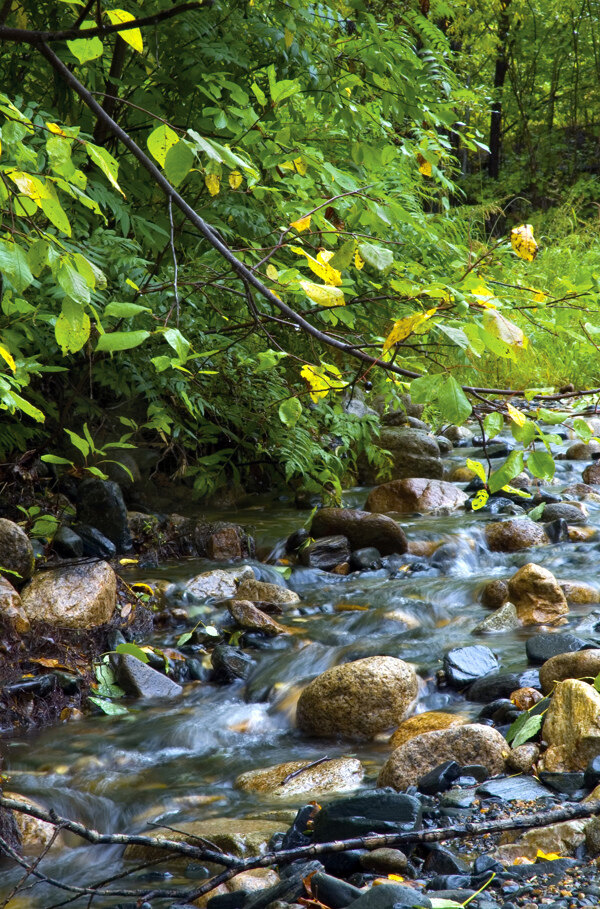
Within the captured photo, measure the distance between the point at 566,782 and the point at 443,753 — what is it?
0.41 meters

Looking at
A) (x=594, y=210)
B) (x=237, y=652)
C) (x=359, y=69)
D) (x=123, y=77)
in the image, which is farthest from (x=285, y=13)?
(x=594, y=210)

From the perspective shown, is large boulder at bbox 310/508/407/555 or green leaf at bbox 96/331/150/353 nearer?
green leaf at bbox 96/331/150/353

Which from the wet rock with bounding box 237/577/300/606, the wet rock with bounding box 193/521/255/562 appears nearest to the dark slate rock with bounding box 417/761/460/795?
the wet rock with bounding box 237/577/300/606

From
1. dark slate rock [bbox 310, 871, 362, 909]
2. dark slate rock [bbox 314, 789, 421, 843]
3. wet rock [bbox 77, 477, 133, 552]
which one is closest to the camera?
dark slate rock [bbox 310, 871, 362, 909]

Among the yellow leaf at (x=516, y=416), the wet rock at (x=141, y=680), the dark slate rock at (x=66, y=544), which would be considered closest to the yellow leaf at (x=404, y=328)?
the yellow leaf at (x=516, y=416)

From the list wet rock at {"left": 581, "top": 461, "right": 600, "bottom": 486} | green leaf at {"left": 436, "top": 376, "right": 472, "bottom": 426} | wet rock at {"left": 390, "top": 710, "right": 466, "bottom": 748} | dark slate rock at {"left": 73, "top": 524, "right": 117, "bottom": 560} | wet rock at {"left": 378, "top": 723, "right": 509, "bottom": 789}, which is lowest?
wet rock at {"left": 581, "top": 461, "right": 600, "bottom": 486}

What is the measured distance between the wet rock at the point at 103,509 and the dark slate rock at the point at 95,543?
2.5 inches

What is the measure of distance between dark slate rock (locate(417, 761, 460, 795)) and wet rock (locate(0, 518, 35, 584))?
2.46m

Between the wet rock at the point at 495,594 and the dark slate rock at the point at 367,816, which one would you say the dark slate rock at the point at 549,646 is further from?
the dark slate rock at the point at 367,816

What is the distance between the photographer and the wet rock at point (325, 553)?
5438 mm

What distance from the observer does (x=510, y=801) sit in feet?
7.72

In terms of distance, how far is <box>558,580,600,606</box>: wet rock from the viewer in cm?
446

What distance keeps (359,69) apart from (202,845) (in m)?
3.97

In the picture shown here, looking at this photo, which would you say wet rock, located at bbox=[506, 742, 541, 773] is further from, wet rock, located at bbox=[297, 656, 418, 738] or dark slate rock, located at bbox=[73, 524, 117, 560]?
dark slate rock, located at bbox=[73, 524, 117, 560]
